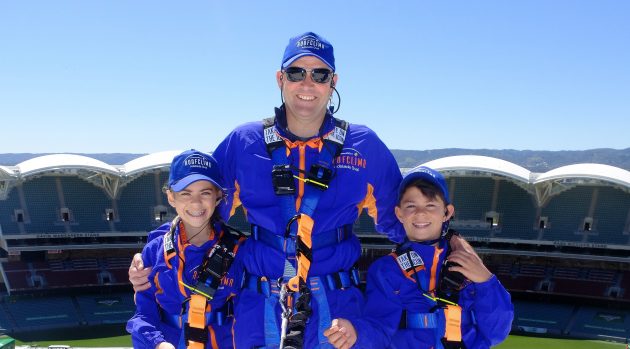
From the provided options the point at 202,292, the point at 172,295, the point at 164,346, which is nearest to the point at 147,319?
the point at 172,295

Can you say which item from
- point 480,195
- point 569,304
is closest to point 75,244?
point 480,195

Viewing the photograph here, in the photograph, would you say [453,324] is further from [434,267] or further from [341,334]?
[341,334]

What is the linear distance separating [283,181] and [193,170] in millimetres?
971

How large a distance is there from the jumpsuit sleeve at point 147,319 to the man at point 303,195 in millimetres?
798

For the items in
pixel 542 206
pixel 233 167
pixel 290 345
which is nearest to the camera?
pixel 290 345

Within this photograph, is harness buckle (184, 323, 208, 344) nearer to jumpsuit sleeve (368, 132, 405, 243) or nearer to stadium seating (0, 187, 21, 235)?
jumpsuit sleeve (368, 132, 405, 243)

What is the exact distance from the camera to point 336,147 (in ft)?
11.5

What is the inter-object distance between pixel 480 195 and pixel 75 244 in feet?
92.4

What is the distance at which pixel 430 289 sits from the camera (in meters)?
3.69

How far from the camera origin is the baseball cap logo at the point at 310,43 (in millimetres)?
3516

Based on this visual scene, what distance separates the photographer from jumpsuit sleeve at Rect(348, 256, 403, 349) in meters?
3.25

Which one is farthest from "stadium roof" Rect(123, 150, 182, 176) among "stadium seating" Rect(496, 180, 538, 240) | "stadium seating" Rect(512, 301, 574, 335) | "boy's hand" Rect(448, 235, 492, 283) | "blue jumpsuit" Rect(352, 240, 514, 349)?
"boy's hand" Rect(448, 235, 492, 283)

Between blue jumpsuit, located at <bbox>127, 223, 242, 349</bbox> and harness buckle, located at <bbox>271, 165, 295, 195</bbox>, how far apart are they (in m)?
0.97

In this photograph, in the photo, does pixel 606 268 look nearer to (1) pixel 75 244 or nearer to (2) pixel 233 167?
(2) pixel 233 167
